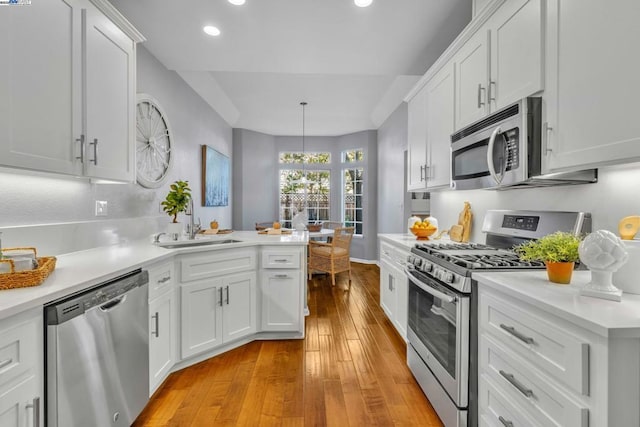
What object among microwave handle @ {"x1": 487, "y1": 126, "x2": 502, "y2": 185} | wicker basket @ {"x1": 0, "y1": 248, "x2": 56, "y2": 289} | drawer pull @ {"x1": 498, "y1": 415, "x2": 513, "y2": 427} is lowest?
drawer pull @ {"x1": 498, "y1": 415, "x2": 513, "y2": 427}

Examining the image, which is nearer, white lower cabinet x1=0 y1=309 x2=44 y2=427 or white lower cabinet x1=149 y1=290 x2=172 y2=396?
white lower cabinet x1=0 y1=309 x2=44 y2=427

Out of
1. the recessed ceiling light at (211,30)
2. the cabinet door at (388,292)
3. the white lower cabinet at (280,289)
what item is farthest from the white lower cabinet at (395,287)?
the recessed ceiling light at (211,30)

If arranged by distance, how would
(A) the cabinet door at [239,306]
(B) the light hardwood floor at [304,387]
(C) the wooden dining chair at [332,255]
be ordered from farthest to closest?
(C) the wooden dining chair at [332,255]
(A) the cabinet door at [239,306]
(B) the light hardwood floor at [304,387]

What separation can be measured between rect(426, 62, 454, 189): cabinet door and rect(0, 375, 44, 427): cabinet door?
2.62m

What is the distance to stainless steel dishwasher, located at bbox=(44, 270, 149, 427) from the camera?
115cm

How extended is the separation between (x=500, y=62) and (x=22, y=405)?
2641 mm

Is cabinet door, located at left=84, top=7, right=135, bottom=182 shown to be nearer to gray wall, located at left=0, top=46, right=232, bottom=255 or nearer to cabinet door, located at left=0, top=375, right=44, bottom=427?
gray wall, located at left=0, top=46, right=232, bottom=255

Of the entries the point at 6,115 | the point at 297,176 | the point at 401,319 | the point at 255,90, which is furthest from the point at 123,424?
the point at 297,176

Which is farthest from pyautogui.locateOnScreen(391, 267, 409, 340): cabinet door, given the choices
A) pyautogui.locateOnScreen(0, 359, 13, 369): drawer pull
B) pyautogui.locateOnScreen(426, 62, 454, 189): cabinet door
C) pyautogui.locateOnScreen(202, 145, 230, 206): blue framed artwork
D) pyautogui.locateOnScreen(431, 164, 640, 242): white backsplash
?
pyautogui.locateOnScreen(202, 145, 230, 206): blue framed artwork

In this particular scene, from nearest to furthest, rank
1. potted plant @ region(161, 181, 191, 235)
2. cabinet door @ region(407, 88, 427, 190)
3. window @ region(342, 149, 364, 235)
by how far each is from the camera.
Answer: potted plant @ region(161, 181, 191, 235) → cabinet door @ region(407, 88, 427, 190) → window @ region(342, 149, 364, 235)

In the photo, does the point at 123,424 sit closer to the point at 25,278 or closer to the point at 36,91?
the point at 25,278

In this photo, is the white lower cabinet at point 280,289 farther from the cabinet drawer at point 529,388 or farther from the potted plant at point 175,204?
the cabinet drawer at point 529,388

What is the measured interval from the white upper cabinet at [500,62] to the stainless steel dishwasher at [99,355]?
2258 millimetres

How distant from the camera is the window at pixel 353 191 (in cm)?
694
